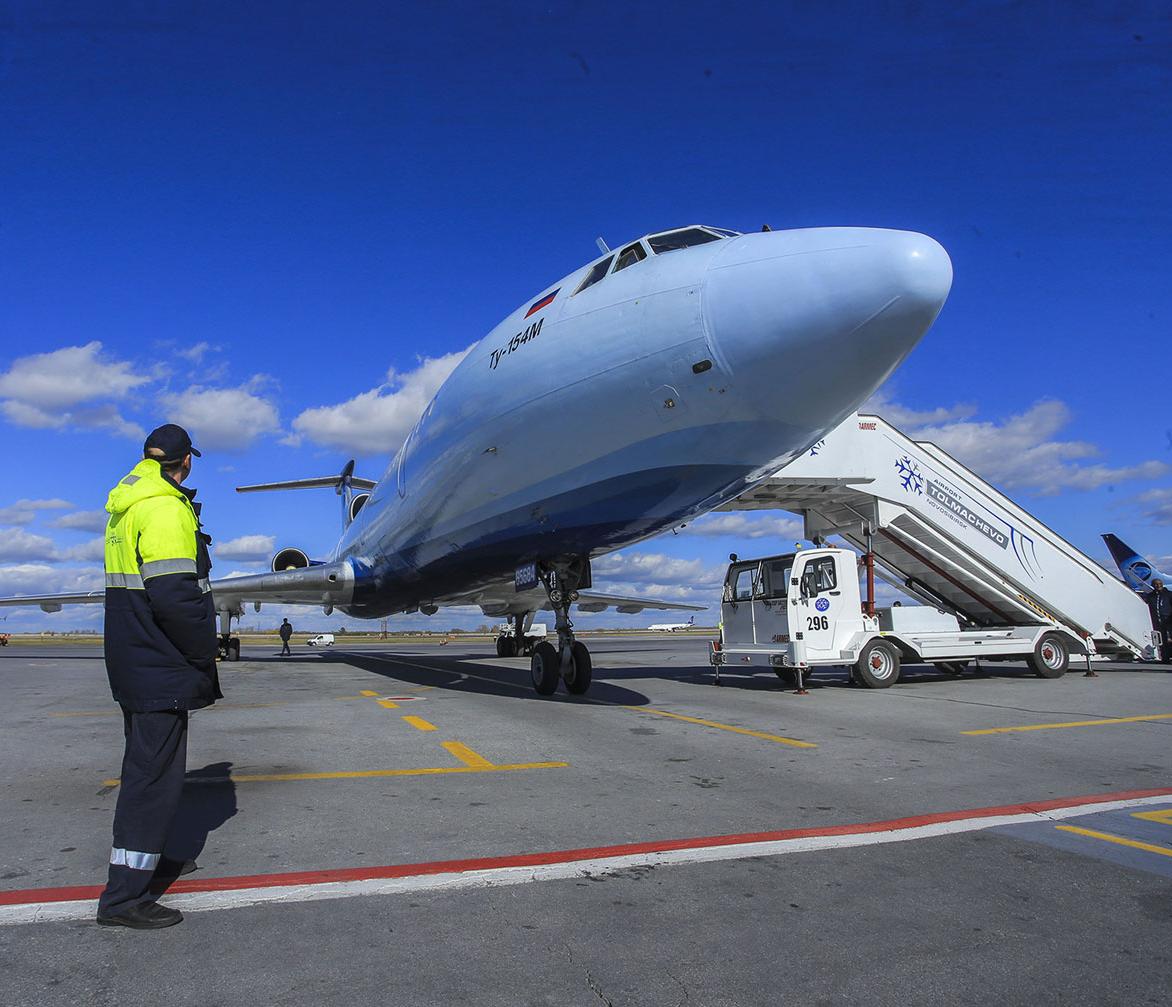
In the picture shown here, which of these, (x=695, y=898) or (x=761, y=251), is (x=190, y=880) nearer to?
(x=695, y=898)

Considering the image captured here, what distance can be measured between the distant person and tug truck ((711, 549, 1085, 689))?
6.29m

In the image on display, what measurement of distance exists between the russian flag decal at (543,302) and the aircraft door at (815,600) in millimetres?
6213

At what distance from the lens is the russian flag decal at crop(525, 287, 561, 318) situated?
9.25 meters

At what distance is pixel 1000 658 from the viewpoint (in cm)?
1559

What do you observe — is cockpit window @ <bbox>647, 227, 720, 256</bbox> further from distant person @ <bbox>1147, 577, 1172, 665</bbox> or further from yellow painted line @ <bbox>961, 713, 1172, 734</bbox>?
distant person @ <bbox>1147, 577, 1172, 665</bbox>

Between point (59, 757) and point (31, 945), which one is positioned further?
point (59, 757)

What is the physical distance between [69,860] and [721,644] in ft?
39.6

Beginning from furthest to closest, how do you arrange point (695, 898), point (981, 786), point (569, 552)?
point (569, 552), point (981, 786), point (695, 898)

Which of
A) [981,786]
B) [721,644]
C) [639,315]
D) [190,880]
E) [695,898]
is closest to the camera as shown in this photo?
[695,898]

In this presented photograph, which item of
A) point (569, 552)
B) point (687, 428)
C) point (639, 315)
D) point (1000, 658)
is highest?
point (639, 315)

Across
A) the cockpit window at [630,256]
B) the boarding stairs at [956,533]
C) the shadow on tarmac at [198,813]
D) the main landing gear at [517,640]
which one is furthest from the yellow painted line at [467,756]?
the main landing gear at [517,640]

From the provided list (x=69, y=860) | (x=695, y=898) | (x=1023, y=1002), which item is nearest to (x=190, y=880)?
(x=69, y=860)

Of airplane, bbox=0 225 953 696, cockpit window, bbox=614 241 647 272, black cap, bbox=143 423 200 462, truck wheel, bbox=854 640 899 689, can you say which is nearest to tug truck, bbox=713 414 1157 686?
truck wheel, bbox=854 640 899 689

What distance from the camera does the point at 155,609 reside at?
11.0 feet
